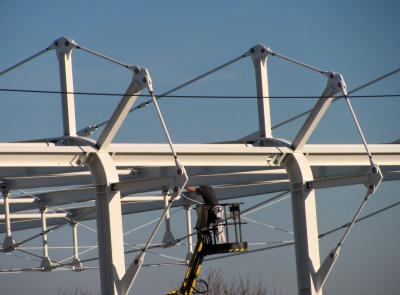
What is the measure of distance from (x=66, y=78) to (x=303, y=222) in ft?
20.1

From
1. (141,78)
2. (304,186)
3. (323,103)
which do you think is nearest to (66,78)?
(141,78)

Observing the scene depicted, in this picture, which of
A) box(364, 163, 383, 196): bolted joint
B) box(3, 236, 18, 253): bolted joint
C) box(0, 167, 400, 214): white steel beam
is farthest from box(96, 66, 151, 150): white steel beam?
box(3, 236, 18, 253): bolted joint

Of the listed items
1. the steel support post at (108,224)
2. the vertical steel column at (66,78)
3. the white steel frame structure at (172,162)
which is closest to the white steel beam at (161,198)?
the white steel frame structure at (172,162)

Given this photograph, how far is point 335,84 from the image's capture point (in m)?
27.5

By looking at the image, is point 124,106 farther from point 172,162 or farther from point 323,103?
point 323,103

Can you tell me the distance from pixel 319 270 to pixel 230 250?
7.89ft

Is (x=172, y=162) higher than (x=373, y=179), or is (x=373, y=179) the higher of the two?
(x=172, y=162)

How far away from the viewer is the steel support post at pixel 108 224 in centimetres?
2556

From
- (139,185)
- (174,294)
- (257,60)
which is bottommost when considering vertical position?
(174,294)

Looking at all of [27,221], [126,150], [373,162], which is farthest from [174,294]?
[27,221]

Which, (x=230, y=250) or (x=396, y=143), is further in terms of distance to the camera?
(x=396, y=143)

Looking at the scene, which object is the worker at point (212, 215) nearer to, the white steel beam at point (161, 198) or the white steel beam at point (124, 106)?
the white steel beam at point (124, 106)

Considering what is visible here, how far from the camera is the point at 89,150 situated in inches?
1000

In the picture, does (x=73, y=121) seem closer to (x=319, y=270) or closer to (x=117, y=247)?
(x=117, y=247)
